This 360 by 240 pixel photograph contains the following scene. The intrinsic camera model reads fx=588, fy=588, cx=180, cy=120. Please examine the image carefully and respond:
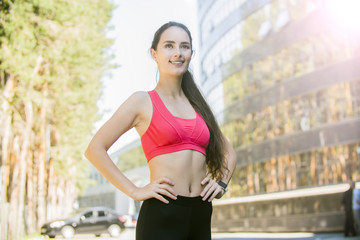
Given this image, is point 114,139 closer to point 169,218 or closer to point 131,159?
point 169,218

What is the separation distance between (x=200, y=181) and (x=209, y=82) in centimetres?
4242

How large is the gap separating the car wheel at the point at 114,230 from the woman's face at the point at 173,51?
3083cm

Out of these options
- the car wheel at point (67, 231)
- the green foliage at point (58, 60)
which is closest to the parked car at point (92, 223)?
the car wheel at point (67, 231)

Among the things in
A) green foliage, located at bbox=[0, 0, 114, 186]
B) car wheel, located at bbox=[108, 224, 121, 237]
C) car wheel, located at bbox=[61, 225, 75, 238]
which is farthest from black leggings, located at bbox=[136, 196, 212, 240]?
car wheel, located at bbox=[108, 224, 121, 237]

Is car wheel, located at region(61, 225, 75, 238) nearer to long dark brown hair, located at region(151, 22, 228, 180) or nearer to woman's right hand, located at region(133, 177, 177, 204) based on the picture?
long dark brown hair, located at region(151, 22, 228, 180)

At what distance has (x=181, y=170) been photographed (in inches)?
108

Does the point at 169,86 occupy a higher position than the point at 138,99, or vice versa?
the point at 169,86

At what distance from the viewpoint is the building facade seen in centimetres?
2728

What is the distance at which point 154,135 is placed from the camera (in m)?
2.78

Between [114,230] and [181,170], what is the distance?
31.2 m

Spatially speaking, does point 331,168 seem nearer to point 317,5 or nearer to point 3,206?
point 317,5

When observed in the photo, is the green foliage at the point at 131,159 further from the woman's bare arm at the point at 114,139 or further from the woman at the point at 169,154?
the woman's bare arm at the point at 114,139

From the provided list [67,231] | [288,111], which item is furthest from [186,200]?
[288,111]

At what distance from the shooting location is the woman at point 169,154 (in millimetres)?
2682
